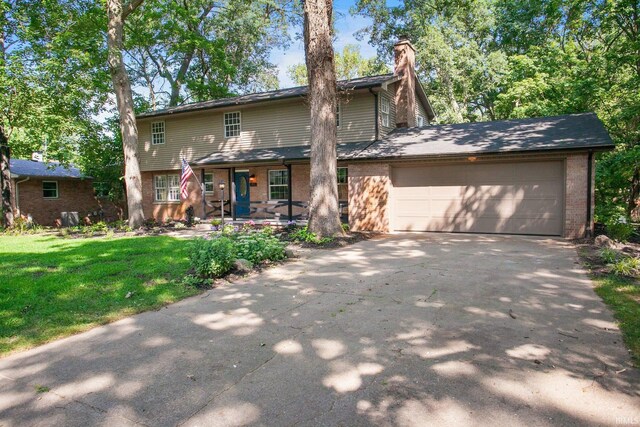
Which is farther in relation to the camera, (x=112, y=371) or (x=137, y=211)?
(x=137, y=211)

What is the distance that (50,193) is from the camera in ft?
76.0

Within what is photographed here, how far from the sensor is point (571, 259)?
8227 millimetres

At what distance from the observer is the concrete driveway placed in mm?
2820

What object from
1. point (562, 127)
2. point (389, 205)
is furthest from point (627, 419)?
point (562, 127)

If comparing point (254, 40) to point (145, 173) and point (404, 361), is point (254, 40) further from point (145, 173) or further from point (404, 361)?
point (404, 361)

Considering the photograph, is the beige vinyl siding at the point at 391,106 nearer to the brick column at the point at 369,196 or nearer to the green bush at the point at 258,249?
the brick column at the point at 369,196

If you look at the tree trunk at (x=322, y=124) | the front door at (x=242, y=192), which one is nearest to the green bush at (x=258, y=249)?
the tree trunk at (x=322, y=124)

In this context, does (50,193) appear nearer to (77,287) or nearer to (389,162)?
(389,162)

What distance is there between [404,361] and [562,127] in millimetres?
12242

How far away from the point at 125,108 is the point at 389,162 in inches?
432

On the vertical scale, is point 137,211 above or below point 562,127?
below

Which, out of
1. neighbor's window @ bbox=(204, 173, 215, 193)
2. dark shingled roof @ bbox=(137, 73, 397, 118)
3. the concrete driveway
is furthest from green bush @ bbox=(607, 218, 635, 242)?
neighbor's window @ bbox=(204, 173, 215, 193)

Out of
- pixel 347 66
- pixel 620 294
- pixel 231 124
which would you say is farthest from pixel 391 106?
pixel 347 66

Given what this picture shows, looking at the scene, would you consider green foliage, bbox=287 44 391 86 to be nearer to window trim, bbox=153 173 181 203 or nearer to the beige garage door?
window trim, bbox=153 173 181 203
